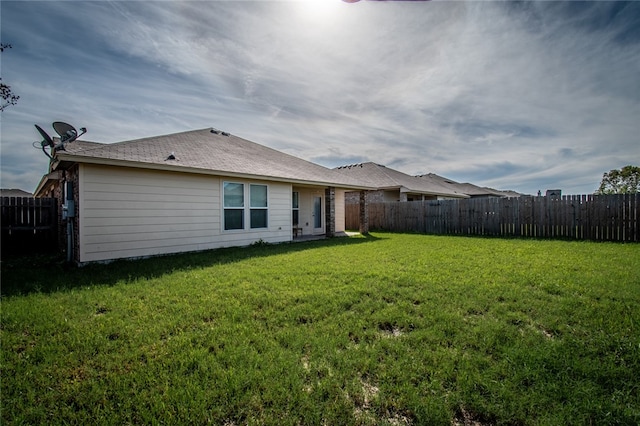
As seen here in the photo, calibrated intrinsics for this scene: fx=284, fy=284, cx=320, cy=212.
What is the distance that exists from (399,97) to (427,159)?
11.4m

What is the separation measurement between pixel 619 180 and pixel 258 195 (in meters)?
39.8

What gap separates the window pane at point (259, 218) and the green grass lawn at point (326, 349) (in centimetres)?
491

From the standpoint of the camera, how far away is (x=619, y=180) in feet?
99.9

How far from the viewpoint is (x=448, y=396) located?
2195 mm

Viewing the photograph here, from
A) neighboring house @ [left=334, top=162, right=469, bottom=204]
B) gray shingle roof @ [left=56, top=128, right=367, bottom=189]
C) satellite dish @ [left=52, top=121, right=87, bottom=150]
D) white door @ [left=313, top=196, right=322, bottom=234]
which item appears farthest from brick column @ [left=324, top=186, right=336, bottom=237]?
satellite dish @ [left=52, top=121, right=87, bottom=150]

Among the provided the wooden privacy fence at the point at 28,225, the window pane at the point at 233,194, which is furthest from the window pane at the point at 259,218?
the wooden privacy fence at the point at 28,225

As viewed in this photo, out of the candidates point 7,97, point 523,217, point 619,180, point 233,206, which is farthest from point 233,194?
point 619,180

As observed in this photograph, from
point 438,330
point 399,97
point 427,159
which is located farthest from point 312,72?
point 427,159

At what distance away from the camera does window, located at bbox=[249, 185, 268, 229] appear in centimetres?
1025

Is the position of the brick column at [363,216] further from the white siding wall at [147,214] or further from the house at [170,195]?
the white siding wall at [147,214]

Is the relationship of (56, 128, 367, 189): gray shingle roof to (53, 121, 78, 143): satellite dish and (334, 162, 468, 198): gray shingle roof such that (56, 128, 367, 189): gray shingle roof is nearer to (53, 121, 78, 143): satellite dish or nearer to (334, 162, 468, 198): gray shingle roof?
(53, 121, 78, 143): satellite dish

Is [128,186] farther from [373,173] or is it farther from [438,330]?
[373,173]

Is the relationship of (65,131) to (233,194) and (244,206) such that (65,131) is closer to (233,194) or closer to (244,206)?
(233,194)

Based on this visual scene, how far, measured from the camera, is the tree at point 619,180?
28422 mm
